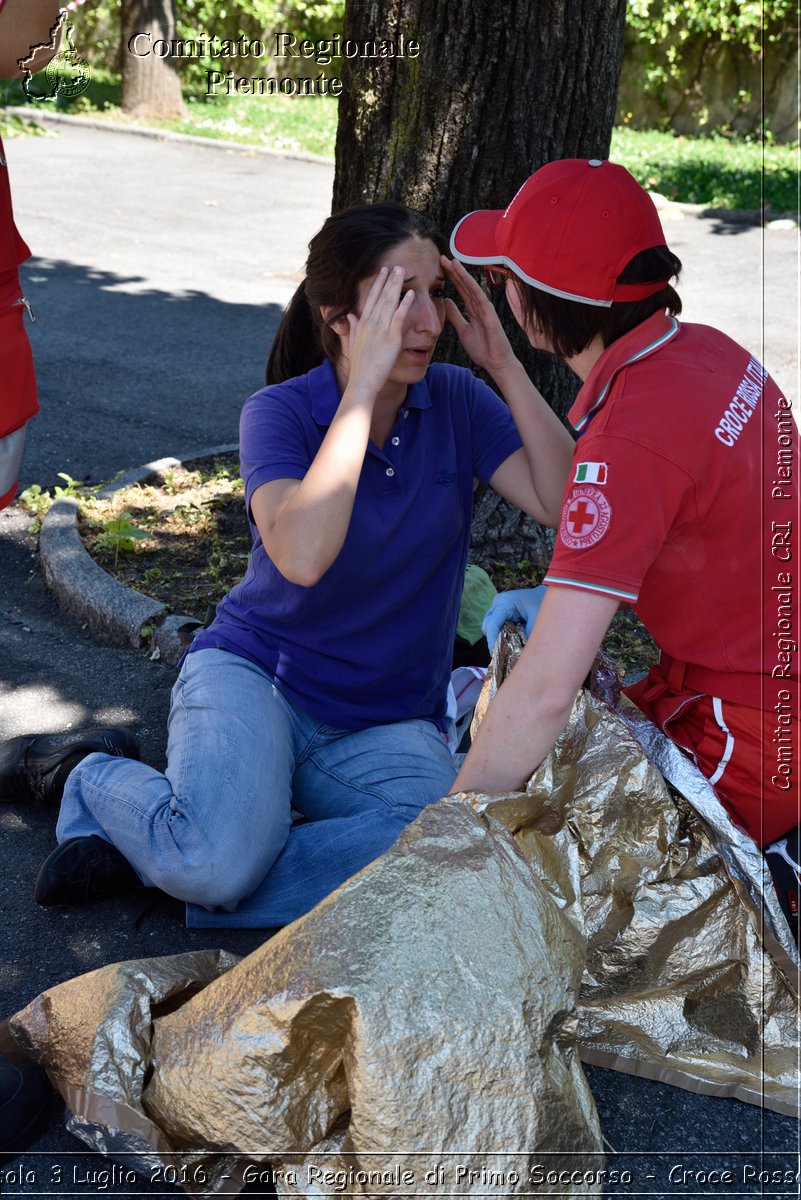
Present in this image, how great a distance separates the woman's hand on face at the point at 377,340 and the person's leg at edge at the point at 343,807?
85cm

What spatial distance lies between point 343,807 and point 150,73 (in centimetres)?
1572

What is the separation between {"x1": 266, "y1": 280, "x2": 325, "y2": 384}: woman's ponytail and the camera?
3078 mm

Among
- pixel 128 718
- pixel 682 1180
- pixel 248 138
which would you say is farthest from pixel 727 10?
pixel 682 1180

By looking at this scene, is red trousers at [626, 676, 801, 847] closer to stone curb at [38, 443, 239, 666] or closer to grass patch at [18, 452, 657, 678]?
grass patch at [18, 452, 657, 678]

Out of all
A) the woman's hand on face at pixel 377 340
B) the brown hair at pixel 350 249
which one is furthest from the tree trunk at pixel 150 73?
the woman's hand on face at pixel 377 340

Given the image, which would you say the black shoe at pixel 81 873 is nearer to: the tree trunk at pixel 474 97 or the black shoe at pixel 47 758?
the black shoe at pixel 47 758

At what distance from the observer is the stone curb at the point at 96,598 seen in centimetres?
396

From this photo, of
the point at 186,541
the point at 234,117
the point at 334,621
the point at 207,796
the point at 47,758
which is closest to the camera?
the point at 207,796

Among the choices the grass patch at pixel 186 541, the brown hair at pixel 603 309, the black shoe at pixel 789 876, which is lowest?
the grass patch at pixel 186 541

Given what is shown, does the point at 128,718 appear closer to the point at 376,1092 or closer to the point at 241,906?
the point at 241,906

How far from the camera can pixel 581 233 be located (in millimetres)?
2141

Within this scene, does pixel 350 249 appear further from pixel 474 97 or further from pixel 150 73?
pixel 150 73

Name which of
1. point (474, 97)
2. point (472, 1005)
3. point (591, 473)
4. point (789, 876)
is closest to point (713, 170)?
point (474, 97)

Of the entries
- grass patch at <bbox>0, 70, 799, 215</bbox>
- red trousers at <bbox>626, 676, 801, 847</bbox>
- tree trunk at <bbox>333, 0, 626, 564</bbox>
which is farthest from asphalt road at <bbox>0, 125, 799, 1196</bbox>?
tree trunk at <bbox>333, 0, 626, 564</bbox>
